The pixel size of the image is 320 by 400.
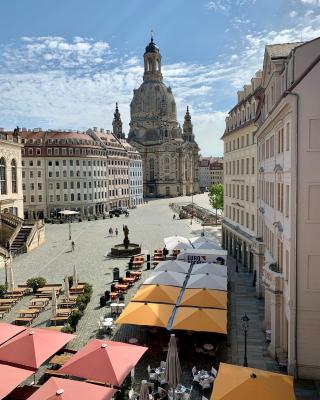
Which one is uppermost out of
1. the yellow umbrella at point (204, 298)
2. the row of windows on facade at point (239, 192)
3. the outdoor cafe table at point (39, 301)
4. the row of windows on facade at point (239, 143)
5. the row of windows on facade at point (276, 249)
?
the row of windows on facade at point (239, 143)

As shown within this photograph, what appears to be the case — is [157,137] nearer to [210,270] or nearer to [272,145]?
[210,270]

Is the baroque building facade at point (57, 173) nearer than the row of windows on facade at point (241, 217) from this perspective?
No

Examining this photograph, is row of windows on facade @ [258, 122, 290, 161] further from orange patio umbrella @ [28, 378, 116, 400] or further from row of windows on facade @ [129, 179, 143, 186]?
row of windows on facade @ [129, 179, 143, 186]

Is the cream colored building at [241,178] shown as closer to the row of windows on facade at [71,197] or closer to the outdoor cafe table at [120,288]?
the outdoor cafe table at [120,288]

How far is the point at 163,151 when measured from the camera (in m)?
158

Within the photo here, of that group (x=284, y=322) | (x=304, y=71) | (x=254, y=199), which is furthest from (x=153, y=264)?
(x=304, y=71)

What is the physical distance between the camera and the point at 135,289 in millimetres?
31516

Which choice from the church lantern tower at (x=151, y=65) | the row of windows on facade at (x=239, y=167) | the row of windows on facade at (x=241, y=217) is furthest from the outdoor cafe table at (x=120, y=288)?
the church lantern tower at (x=151, y=65)

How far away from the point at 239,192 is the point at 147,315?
23.0 m

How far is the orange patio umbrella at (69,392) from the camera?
12430mm

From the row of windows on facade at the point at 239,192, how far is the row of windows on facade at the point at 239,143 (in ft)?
13.1

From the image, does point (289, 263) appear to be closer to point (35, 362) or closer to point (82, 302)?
point (35, 362)

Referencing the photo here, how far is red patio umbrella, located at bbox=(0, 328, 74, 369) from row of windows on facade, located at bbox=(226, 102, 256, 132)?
25880 mm

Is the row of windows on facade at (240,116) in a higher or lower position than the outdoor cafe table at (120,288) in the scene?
higher
